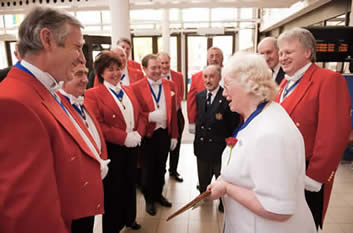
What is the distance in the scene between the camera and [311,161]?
1.72 metres

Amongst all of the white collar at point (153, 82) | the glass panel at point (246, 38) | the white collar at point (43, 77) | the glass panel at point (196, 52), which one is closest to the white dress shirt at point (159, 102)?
the white collar at point (153, 82)

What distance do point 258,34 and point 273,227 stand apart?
9.64 metres

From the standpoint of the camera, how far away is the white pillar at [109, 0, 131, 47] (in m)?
4.04

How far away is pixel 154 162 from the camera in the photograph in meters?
3.04

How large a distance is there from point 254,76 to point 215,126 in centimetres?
151

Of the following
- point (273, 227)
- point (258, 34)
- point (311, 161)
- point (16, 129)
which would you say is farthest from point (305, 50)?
point (258, 34)

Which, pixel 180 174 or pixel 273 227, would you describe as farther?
pixel 180 174

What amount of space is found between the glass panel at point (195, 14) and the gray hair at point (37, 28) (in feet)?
32.4

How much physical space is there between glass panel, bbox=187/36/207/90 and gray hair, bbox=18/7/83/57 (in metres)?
9.84

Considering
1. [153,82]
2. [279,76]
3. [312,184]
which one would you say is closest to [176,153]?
[153,82]

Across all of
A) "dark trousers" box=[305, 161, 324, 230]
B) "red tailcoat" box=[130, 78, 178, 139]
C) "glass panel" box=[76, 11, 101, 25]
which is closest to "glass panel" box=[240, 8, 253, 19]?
"glass panel" box=[76, 11, 101, 25]

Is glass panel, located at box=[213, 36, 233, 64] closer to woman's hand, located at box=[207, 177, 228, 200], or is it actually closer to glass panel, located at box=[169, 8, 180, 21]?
glass panel, located at box=[169, 8, 180, 21]

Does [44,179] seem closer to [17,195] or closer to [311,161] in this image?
[17,195]

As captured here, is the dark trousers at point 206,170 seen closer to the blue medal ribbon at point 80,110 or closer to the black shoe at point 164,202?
the black shoe at point 164,202
